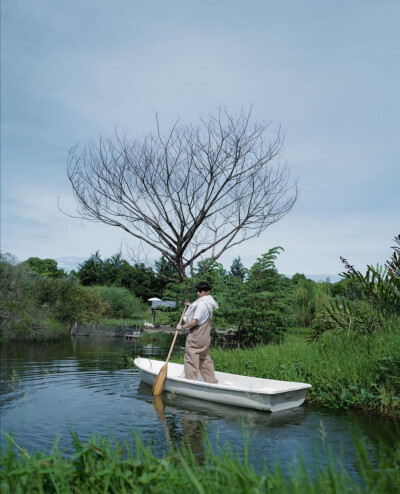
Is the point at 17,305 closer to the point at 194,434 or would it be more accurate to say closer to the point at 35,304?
the point at 35,304

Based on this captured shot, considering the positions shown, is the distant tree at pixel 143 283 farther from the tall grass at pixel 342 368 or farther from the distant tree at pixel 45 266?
the tall grass at pixel 342 368

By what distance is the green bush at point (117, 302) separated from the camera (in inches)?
→ 1555

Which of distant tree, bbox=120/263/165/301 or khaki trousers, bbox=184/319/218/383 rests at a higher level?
distant tree, bbox=120/263/165/301

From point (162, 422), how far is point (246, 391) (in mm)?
1317

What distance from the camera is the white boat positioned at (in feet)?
26.6

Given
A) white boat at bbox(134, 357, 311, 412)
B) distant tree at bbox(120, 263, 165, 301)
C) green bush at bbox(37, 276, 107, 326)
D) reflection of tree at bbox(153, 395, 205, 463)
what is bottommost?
reflection of tree at bbox(153, 395, 205, 463)

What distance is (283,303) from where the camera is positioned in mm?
17812

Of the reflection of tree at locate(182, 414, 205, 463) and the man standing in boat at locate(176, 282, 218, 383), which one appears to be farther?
the man standing in boat at locate(176, 282, 218, 383)

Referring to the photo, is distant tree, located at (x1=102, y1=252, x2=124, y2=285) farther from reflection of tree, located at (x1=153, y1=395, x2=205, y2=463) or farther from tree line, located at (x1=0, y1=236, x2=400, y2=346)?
reflection of tree, located at (x1=153, y1=395, x2=205, y2=463)

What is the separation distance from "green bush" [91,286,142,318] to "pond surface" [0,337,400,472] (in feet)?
Result: 90.5

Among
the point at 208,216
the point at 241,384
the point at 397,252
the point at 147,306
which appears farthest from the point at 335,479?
the point at 147,306

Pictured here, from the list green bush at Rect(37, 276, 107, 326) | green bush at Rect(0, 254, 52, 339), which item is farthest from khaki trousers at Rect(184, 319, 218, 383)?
green bush at Rect(37, 276, 107, 326)

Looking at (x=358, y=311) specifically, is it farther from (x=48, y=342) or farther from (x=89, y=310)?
(x=89, y=310)

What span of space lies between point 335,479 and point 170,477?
1065mm
